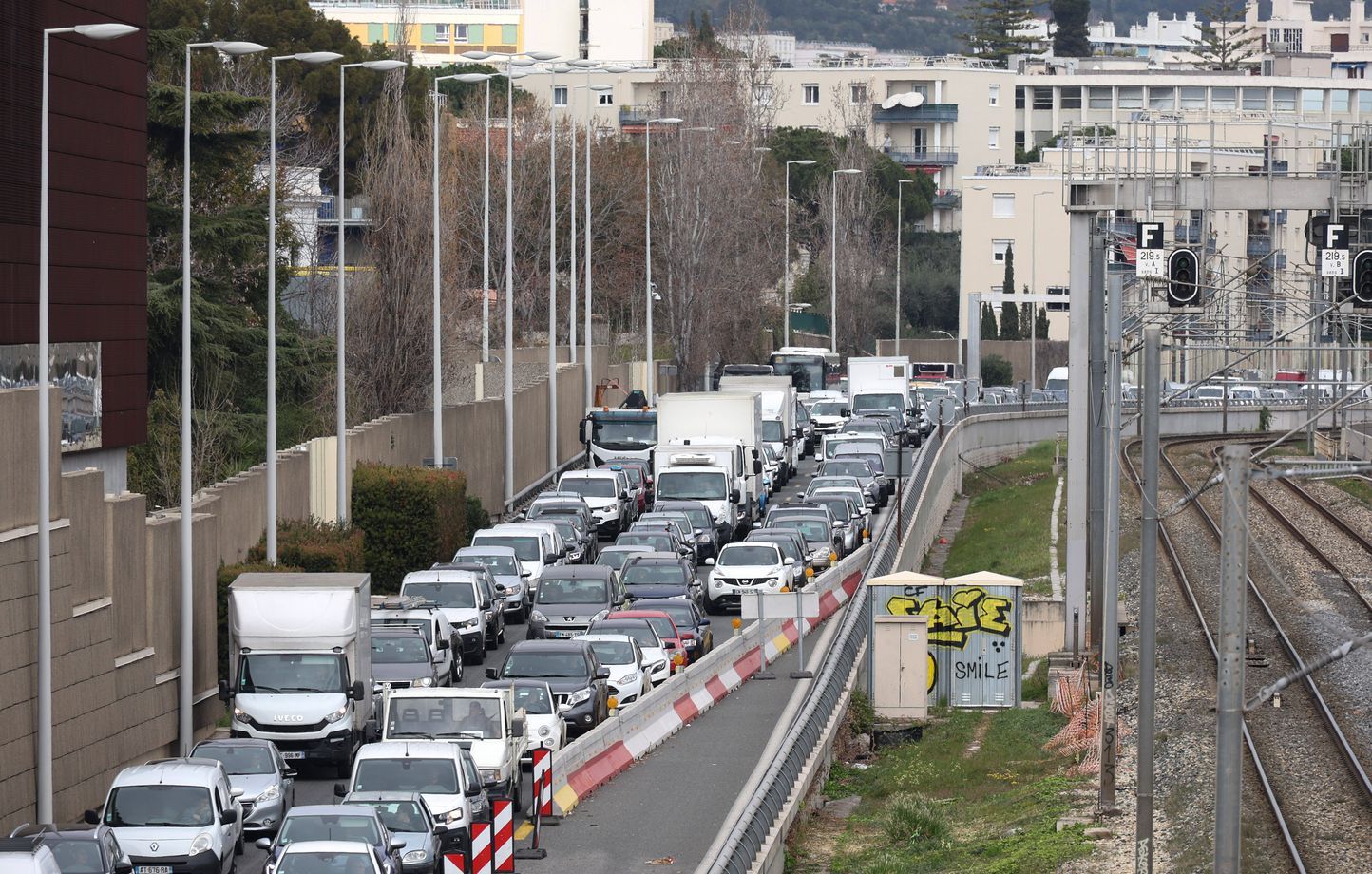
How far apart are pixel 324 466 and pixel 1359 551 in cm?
2132

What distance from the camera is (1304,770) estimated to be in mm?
25953

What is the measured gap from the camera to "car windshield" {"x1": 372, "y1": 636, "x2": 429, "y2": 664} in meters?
31.3

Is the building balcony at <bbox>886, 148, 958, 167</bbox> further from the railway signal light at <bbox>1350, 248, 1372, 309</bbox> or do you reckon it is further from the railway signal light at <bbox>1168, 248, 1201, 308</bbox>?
the railway signal light at <bbox>1350, 248, 1372, 309</bbox>

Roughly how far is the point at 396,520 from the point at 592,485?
285 inches

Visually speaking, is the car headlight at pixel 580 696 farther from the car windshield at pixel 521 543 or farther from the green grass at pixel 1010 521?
the green grass at pixel 1010 521

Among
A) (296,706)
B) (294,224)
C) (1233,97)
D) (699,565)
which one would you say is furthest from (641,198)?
(1233,97)

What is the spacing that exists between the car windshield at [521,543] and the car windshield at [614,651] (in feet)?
34.5

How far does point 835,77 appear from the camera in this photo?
476 ft

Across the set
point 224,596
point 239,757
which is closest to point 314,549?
point 224,596

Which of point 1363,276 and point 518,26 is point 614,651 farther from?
point 518,26

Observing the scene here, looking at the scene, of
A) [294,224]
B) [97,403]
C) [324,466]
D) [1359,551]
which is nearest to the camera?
[97,403]

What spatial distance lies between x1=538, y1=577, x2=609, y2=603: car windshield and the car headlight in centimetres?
772

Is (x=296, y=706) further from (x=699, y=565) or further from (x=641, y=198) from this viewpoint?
(x=641, y=198)

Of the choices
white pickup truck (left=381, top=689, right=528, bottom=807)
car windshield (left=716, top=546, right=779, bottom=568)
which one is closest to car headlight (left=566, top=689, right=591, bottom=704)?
white pickup truck (left=381, top=689, right=528, bottom=807)
